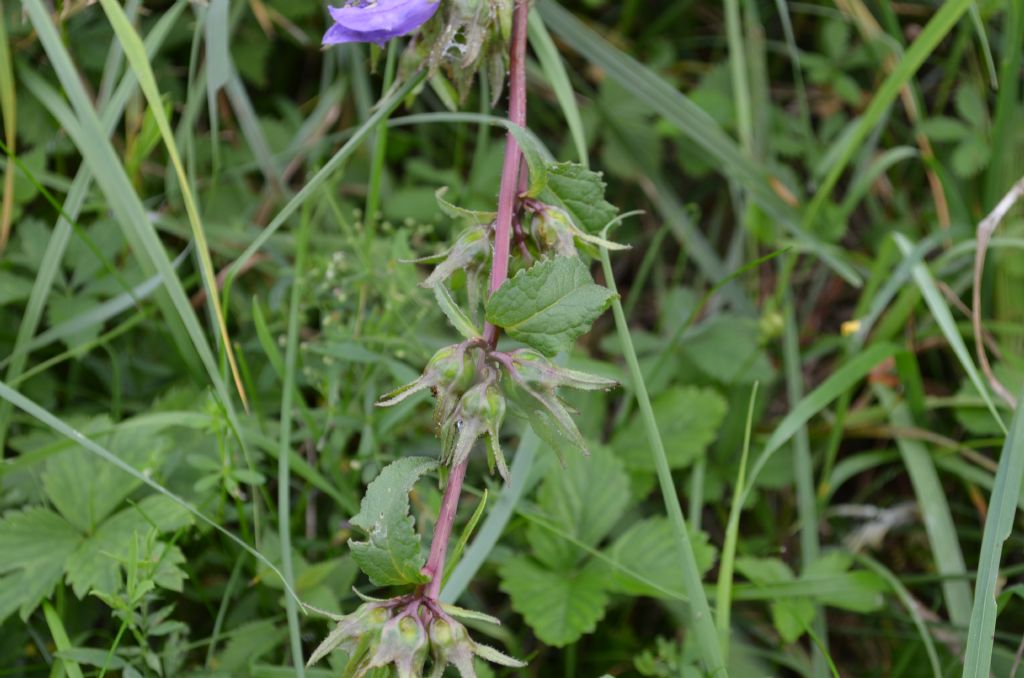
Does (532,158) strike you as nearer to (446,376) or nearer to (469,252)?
(469,252)

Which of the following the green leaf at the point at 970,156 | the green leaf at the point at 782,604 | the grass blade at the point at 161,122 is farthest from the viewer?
the green leaf at the point at 970,156

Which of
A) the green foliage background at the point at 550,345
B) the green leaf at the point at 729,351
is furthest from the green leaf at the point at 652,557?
the green leaf at the point at 729,351

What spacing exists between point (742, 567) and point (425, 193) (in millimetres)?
1039

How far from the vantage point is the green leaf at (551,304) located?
108 centimetres

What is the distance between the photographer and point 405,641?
100cm

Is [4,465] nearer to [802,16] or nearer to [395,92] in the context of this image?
[395,92]

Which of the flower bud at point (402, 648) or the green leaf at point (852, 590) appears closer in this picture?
the flower bud at point (402, 648)

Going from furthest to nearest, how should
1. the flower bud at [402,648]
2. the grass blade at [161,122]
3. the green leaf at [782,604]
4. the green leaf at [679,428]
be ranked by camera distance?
the green leaf at [679,428] → the green leaf at [782,604] → the grass blade at [161,122] → the flower bud at [402,648]

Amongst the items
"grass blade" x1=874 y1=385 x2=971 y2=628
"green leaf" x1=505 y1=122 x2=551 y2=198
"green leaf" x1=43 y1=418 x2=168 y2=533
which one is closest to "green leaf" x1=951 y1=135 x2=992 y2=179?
"grass blade" x1=874 y1=385 x2=971 y2=628

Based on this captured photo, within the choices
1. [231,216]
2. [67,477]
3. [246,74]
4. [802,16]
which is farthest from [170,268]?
[802,16]

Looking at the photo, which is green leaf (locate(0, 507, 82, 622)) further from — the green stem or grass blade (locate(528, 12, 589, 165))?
grass blade (locate(528, 12, 589, 165))

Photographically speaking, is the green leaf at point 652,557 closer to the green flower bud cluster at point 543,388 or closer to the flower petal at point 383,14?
the green flower bud cluster at point 543,388

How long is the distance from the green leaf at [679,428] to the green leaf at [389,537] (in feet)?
2.69

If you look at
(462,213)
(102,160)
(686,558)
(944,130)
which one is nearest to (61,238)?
(102,160)
